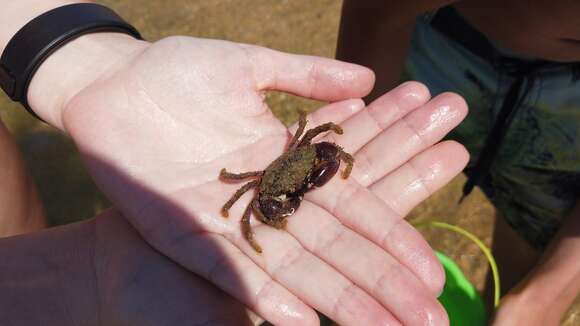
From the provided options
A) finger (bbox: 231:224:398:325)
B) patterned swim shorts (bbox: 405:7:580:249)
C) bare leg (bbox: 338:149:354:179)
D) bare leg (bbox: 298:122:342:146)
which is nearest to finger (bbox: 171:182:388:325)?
finger (bbox: 231:224:398:325)

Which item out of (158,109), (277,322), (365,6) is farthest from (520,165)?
(158,109)

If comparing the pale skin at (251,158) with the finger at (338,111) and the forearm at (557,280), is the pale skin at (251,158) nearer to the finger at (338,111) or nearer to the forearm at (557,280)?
the finger at (338,111)

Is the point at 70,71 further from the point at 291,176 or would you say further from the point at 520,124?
the point at 520,124

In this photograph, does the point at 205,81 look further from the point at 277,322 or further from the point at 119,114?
the point at 277,322

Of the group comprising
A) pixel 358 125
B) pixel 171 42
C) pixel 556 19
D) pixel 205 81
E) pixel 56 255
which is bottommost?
pixel 56 255

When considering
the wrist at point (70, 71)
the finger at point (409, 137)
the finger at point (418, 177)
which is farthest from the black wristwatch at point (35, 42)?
the finger at point (418, 177)

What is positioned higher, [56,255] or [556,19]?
[556,19]
